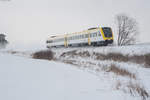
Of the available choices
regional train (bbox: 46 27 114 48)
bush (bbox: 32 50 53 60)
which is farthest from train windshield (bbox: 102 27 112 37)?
bush (bbox: 32 50 53 60)

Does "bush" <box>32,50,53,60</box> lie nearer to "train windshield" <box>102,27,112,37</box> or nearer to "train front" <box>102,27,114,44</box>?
"train front" <box>102,27,114,44</box>

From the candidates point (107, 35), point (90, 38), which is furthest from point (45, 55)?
point (107, 35)

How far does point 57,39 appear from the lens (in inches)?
1039

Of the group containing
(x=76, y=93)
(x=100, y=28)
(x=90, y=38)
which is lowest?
(x=76, y=93)

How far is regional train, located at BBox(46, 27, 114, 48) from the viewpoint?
1608cm

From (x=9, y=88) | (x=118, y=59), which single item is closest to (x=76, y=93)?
(x=9, y=88)

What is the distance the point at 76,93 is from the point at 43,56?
13997mm

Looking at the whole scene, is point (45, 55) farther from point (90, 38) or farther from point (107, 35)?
point (107, 35)

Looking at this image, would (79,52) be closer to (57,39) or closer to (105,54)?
(105,54)

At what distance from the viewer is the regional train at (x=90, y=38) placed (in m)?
16.1

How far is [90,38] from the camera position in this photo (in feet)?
57.9

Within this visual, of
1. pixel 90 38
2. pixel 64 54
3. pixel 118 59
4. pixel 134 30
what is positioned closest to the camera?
pixel 118 59

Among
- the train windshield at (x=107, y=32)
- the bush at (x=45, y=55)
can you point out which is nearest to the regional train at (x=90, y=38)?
the train windshield at (x=107, y=32)

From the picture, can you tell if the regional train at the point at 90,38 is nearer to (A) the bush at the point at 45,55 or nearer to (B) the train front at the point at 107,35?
(B) the train front at the point at 107,35
